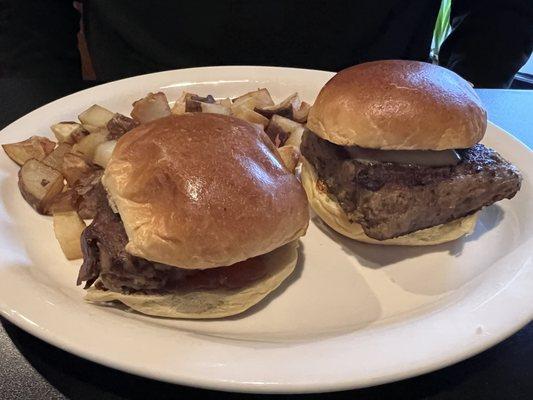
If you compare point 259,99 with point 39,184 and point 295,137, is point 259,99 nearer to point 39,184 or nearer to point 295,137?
point 295,137

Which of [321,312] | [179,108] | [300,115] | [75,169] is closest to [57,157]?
[75,169]

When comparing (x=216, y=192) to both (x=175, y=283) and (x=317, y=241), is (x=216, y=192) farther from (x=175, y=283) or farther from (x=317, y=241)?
(x=317, y=241)

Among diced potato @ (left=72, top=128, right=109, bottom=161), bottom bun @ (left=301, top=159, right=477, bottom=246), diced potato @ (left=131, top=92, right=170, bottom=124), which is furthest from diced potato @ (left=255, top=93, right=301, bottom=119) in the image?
diced potato @ (left=72, top=128, right=109, bottom=161)

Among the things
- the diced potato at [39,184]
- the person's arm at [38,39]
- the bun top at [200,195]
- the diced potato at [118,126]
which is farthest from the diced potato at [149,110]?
the person's arm at [38,39]

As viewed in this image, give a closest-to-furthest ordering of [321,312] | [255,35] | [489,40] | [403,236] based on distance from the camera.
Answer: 1. [321,312]
2. [403,236]
3. [255,35]
4. [489,40]

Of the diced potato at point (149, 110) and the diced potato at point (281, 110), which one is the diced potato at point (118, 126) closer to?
the diced potato at point (149, 110)

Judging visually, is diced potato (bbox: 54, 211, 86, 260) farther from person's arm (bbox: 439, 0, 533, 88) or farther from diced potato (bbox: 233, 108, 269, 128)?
person's arm (bbox: 439, 0, 533, 88)

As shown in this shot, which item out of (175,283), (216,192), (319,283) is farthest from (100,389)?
(319,283)
